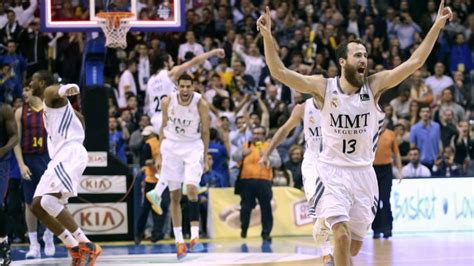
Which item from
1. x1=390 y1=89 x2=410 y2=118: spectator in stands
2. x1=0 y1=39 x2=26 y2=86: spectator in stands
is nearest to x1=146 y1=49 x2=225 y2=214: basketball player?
x1=0 y1=39 x2=26 y2=86: spectator in stands

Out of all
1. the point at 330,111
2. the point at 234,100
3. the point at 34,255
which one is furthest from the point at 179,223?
the point at 234,100

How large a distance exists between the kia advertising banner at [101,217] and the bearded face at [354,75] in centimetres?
907

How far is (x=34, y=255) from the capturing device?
44.0 ft

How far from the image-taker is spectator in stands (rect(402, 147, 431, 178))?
1809 cm

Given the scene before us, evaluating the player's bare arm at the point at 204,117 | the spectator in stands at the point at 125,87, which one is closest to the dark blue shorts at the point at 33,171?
the player's bare arm at the point at 204,117

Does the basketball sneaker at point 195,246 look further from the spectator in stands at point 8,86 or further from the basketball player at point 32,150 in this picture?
the spectator in stands at point 8,86

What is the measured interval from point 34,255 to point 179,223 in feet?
6.98

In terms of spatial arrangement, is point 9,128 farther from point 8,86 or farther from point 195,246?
point 8,86

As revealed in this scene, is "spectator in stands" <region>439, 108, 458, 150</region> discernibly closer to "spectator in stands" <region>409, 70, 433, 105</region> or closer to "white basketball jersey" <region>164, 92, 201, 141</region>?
"spectator in stands" <region>409, 70, 433, 105</region>

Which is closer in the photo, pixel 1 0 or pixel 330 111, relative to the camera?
pixel 330 111

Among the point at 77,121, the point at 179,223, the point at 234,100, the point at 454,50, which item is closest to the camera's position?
the point at 77,121

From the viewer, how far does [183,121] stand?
13.3 metres

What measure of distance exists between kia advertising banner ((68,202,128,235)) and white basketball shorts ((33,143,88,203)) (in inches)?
203

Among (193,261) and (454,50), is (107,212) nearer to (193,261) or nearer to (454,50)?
(193,261)
